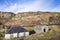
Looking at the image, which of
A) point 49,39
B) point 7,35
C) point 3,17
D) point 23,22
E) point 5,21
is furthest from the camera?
point 3,17

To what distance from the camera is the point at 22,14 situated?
79625 millimetres

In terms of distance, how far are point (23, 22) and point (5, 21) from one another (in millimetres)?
8792

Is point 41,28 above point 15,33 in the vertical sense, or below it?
above

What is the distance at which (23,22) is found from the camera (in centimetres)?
6688

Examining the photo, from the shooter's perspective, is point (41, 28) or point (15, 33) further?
point (41, 28)

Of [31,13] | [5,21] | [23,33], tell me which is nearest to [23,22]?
[5,21]

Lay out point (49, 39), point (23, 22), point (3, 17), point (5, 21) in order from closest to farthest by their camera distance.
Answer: point (49, 39) < point (23, 22) < point (5, 21) < point (3, 17)

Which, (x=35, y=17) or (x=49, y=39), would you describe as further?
(x=35, y=17)

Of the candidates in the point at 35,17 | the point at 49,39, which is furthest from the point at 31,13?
the point at 49,39

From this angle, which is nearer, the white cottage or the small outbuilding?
the white cottage

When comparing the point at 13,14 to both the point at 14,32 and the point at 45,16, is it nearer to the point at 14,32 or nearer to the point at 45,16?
the point at 45,16

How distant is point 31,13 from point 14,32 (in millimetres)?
45748

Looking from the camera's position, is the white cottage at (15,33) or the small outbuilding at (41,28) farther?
the small outbuilding at (41,28)

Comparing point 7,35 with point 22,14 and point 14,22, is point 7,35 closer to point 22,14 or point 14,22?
point 14,22
